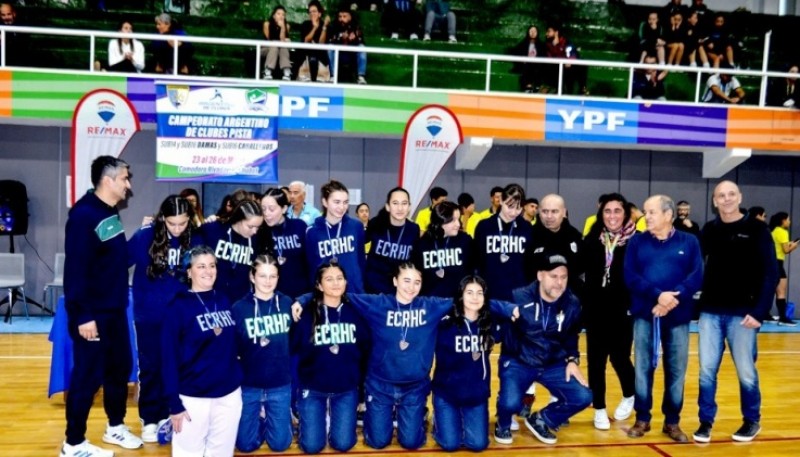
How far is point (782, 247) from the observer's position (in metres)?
10.3

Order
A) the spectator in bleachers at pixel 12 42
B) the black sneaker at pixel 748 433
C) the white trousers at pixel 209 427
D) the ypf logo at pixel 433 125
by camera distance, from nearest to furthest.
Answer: the white trousers at pixel 209 427 → the black sneaker at pixel 748 433 → the ypf logo at pixel 433 125 → the spectator in bleachers at pixel 12 42

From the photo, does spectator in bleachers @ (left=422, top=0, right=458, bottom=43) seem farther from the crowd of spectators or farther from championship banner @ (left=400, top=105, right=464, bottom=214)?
championship banner @ (left=400, top=105, right=464, bottom=214)

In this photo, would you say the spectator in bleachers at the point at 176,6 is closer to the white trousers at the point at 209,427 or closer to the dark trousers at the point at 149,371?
the dark trousers at the point at 149,371

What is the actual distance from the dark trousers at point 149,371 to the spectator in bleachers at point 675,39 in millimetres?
9700

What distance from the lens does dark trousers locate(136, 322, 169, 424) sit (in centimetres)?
442

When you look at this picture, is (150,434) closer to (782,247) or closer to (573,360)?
(573,360)

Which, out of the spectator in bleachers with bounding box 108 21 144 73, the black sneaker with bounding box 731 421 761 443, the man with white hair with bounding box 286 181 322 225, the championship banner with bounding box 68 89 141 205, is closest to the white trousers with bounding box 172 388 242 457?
the man with white hair with bounding box 286 181 322 225

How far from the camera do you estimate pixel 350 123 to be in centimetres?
902

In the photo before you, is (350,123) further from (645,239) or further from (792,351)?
(792,351)

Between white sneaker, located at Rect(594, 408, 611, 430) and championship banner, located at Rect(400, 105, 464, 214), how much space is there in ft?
11.0

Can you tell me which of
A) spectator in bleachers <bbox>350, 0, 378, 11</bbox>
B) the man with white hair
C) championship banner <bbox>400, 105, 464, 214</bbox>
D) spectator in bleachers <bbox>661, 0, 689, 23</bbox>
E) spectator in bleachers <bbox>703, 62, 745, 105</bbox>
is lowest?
the man with white hair

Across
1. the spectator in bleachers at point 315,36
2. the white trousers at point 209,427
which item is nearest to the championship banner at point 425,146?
the spectator in bleachers at point 315,36

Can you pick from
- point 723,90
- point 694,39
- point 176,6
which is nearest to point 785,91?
point 723,90

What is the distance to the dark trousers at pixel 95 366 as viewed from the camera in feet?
13.2
